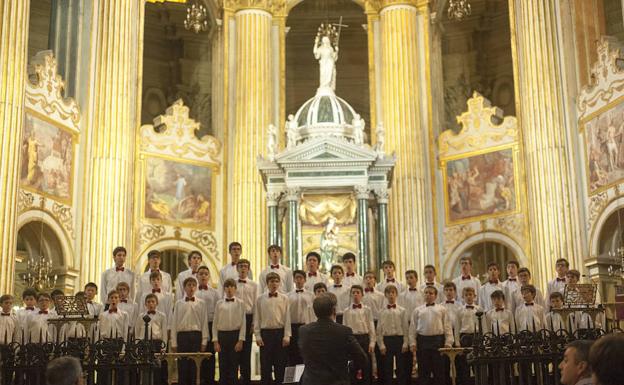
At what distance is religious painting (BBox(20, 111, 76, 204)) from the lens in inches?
625

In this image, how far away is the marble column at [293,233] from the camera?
53.0 feet

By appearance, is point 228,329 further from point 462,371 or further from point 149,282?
point 462,371

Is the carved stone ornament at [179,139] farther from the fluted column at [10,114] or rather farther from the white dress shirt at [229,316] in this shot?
the white dress shirt at [229,316]

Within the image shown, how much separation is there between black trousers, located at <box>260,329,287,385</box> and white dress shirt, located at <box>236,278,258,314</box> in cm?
56

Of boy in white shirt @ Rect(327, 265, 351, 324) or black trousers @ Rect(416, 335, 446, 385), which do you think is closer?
black trousers @ Rect(416, 335, 446, 385)

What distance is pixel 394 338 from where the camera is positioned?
10.7m

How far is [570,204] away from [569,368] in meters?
13.0

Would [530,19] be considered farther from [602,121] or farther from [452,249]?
[452,249]

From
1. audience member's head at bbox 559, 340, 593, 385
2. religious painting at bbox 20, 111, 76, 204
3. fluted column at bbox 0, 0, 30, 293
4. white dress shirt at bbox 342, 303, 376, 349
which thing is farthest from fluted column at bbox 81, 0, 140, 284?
audience member's head at bbox 559, 340, 593, 385

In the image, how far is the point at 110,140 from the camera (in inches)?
683

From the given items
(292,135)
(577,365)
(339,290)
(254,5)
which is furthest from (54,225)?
(577,365)

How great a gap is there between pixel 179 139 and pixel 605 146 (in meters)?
9.42

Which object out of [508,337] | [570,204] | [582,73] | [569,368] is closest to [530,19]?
[582,73]

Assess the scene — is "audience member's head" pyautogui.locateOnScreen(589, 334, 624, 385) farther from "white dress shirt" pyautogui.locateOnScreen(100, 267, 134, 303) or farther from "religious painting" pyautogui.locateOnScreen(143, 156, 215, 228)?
"religious painting" pyautogui.locateOnScreen(143, 156, 215, 228)
